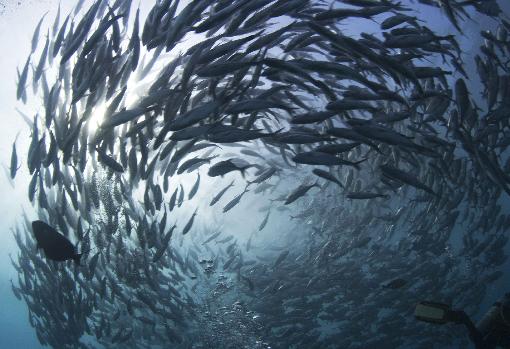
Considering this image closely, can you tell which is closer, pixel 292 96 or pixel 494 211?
pixel 292 96

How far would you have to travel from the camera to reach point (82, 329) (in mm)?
9570

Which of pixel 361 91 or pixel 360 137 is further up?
pixel 361 91

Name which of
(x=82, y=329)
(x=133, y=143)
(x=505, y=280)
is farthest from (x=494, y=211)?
(x=505, y=280)

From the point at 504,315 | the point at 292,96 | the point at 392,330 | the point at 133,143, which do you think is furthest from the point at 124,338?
the point at 392,330

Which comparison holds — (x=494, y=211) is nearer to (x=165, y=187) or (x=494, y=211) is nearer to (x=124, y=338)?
(x=165, y=187)

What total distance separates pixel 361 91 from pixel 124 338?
941 centimetres

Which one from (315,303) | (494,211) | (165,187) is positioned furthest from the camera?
(315,303)

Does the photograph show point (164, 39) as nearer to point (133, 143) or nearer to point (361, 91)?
point (133, 143)

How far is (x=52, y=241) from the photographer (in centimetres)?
432

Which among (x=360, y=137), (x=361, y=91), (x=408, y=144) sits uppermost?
(x=361, y=91)

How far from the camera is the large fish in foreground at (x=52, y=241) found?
4.29 m

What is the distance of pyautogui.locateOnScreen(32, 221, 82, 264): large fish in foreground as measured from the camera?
4.29 m

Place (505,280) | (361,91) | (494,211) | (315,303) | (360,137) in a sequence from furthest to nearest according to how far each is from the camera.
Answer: (505,280) → (315,303) → (494,211) → (361,91) → (360,137)

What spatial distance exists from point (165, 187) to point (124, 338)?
248 inches
